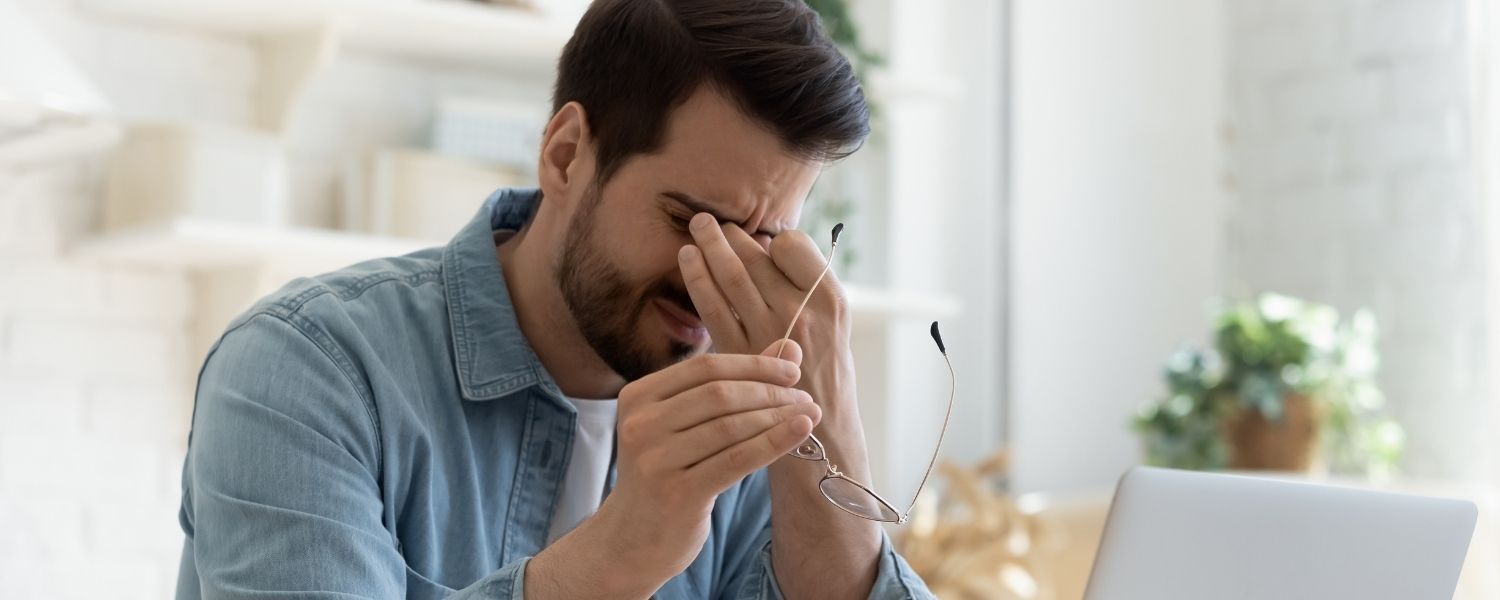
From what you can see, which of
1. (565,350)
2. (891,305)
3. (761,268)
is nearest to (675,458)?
(761,268)

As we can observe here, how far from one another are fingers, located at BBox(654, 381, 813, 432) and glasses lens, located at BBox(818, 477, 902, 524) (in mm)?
222

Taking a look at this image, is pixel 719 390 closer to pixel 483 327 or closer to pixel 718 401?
pixel 718 401

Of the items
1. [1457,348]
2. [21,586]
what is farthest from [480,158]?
[1457,348]

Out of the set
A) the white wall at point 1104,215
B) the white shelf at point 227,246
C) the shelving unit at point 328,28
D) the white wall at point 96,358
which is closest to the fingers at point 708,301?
the white shelf at point 227,246

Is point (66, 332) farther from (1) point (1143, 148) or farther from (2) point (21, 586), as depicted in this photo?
(1) point (1143, 148)

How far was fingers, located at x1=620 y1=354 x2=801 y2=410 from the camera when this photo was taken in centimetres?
94

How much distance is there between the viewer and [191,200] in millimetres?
1856

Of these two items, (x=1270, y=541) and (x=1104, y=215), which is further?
(x=1104, y=215)

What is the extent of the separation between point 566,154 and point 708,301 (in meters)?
0.21

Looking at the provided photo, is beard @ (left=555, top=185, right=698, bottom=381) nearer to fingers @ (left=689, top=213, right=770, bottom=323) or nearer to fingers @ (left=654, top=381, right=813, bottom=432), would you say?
fingers @ (left=689, top=213, right=770, bottom=323)

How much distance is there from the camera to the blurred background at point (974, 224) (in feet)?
6.31

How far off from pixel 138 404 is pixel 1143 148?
1803 mm

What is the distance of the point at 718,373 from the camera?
3.06 ft

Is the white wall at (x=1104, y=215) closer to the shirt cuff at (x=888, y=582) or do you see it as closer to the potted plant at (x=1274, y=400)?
the potted plant at (x=1274, y=400)
